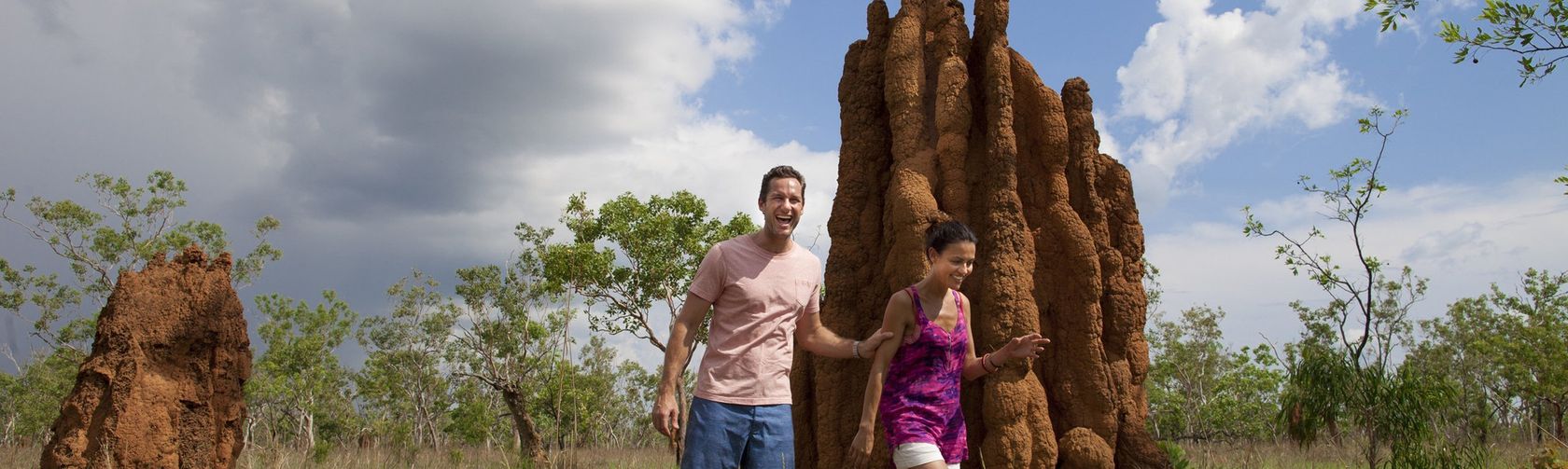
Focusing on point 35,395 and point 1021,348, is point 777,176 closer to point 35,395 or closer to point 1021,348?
point 1021,348

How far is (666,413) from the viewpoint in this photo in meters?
3.31

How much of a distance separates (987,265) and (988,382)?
34.7 inches

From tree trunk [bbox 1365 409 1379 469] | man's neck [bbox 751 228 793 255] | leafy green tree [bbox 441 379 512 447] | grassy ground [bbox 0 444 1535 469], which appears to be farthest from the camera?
leafy green tree [bbox 441 379 512 447]

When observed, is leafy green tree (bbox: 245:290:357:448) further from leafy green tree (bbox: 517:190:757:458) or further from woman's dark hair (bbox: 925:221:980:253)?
woman's dark hair (bbox: 925:221:980:253)

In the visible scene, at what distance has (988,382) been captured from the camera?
6.93m

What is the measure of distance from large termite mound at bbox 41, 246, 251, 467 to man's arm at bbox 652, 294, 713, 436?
5.62 m

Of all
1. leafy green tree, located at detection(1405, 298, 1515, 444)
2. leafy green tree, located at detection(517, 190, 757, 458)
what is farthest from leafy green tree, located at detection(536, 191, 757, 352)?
leafy green tree, located at detection(1405, 298, 1515, 444)

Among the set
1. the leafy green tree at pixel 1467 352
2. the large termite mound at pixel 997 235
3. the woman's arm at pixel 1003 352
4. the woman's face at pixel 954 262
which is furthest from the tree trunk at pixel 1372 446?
the leafy green tree at pixel 1467 352

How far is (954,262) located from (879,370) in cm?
54

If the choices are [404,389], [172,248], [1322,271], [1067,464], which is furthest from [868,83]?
[404,389]

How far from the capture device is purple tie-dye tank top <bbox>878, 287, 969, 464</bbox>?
12.7 ft

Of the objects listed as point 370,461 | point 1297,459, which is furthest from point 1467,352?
point 370,461

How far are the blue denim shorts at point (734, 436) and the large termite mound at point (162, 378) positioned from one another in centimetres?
571

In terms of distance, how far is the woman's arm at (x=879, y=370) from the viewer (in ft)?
12.3
